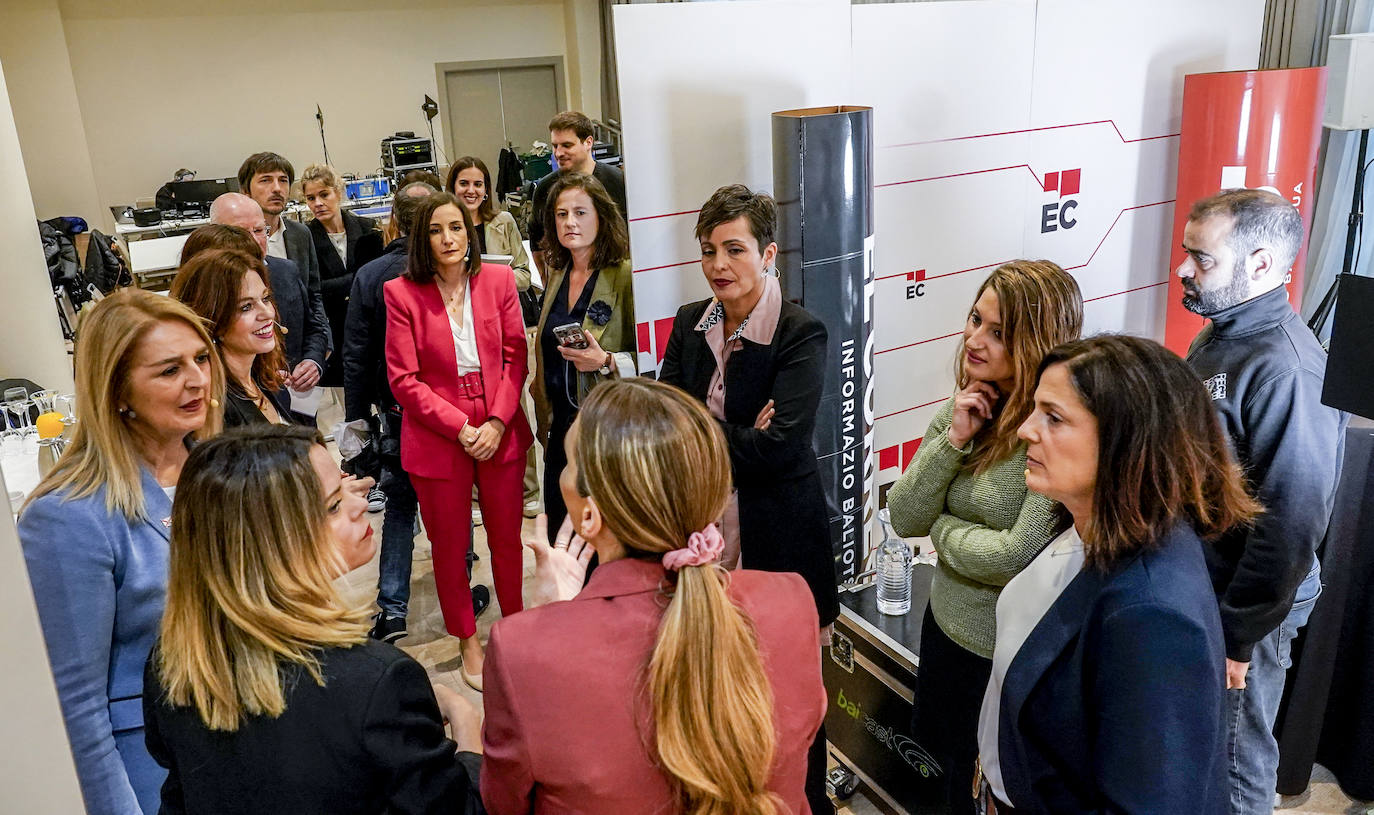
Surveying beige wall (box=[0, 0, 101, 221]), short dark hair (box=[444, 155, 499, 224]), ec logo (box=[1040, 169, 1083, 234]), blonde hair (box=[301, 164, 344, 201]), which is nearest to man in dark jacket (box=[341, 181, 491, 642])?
short dark hair (box=[444, 155, 499, 224])

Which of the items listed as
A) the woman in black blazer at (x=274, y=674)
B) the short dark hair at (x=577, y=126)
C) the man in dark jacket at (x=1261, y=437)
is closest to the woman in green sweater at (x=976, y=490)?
the man in dark jacket at (x=1261, y=437)

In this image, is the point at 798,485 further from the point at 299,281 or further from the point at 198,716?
the point at 299,281

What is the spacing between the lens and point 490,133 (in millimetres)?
7500

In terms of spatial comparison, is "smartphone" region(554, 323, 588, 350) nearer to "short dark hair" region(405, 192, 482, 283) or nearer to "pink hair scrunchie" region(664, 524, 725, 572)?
"short dark hair" region(405, 192, 482, 283)

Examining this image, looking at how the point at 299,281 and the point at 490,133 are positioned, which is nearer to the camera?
the point at 299,281

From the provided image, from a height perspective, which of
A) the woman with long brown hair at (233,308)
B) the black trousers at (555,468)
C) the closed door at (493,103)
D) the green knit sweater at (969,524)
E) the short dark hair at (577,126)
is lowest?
the black trousers at (555,468)

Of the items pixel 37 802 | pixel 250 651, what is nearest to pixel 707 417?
pixel 250 651

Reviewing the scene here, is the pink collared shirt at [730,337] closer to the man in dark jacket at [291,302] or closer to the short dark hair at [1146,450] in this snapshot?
the short dark hair at [1146,450]

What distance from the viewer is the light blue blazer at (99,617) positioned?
1.44m

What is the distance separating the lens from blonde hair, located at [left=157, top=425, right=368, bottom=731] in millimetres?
1126

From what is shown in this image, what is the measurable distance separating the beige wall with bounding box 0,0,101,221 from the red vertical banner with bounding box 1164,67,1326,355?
7984mm

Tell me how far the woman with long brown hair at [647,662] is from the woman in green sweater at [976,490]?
72 centimetres

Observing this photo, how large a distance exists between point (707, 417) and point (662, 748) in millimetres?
402

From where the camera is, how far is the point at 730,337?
2430mm
